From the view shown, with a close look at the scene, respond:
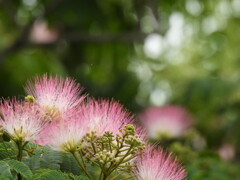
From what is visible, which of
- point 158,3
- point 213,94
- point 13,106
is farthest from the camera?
point 158,3

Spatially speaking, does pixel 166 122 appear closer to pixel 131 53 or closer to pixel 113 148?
pixel 113 148

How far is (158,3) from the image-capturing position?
8062 millimetres

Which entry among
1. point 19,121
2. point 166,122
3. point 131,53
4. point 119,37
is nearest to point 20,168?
point 19,121

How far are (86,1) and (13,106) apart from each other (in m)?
6.65

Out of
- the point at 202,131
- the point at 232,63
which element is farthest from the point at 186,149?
the point at 232,63

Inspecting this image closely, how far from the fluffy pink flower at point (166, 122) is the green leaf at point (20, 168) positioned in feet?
10.1

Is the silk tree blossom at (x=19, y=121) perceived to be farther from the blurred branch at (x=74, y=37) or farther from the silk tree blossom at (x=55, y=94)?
the blurred branch at (x=74, y=37)

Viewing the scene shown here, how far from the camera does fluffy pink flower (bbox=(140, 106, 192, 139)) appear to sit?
5.31 m

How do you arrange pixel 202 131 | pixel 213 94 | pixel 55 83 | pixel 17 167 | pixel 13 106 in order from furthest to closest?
pixel 202 131 → pixel 213 94 → pixel 55 83 → pixel 13 106 → pixel 17 167

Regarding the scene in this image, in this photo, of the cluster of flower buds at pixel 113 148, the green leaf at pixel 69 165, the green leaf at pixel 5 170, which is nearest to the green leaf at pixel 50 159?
the green leaf at pixel 69 165

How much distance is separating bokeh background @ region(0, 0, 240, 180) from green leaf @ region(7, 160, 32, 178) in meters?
4.35

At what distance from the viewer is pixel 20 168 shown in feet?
7.36

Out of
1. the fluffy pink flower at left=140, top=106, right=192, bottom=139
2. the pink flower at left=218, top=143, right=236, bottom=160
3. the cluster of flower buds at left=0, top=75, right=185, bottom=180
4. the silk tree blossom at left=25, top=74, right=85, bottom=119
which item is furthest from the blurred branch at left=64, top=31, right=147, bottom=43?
the cluster of flower buds at left=0, top=75, right=185, bottom=180

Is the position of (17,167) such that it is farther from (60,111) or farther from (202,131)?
(202,131)
